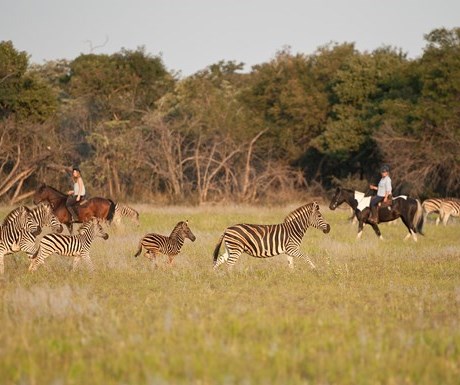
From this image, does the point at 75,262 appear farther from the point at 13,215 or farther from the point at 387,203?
the point at 387,203

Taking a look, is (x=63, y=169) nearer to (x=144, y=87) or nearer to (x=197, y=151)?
(x=197, y=151)

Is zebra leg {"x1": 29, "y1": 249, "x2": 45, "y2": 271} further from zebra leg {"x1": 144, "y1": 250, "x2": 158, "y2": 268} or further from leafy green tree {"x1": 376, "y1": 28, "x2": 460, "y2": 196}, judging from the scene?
leafy green tree {"x1": 376, "y1": 28, "x2": 460, "y2": 196}

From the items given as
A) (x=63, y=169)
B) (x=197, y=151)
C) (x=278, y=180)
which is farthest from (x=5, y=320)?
(x=278, y=180)

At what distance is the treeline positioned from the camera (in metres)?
33.5

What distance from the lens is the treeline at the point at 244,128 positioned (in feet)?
110

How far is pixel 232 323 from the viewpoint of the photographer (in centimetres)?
793

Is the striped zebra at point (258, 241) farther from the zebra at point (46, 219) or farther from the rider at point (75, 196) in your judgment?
the rider at point (75, 196)

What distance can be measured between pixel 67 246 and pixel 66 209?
6.60m

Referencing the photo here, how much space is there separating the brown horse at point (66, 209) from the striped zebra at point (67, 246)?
5.61 metres

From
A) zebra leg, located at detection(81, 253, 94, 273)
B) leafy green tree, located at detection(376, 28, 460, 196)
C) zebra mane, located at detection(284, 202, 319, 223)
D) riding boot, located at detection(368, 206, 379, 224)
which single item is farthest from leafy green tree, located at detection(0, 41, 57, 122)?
zebra mane, located at detection(284, 202, 319, 223)

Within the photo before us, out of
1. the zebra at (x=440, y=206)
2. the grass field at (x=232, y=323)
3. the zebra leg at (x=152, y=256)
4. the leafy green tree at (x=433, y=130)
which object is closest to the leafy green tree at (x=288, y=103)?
the leafy green tree at (x=433, y=130)

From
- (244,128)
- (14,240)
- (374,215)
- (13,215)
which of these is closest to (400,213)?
(374,215)

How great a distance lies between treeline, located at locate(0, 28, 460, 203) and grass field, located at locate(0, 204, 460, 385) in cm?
1946

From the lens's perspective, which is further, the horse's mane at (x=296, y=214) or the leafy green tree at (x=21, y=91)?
the leafy green tree at (x=21, y=91)
